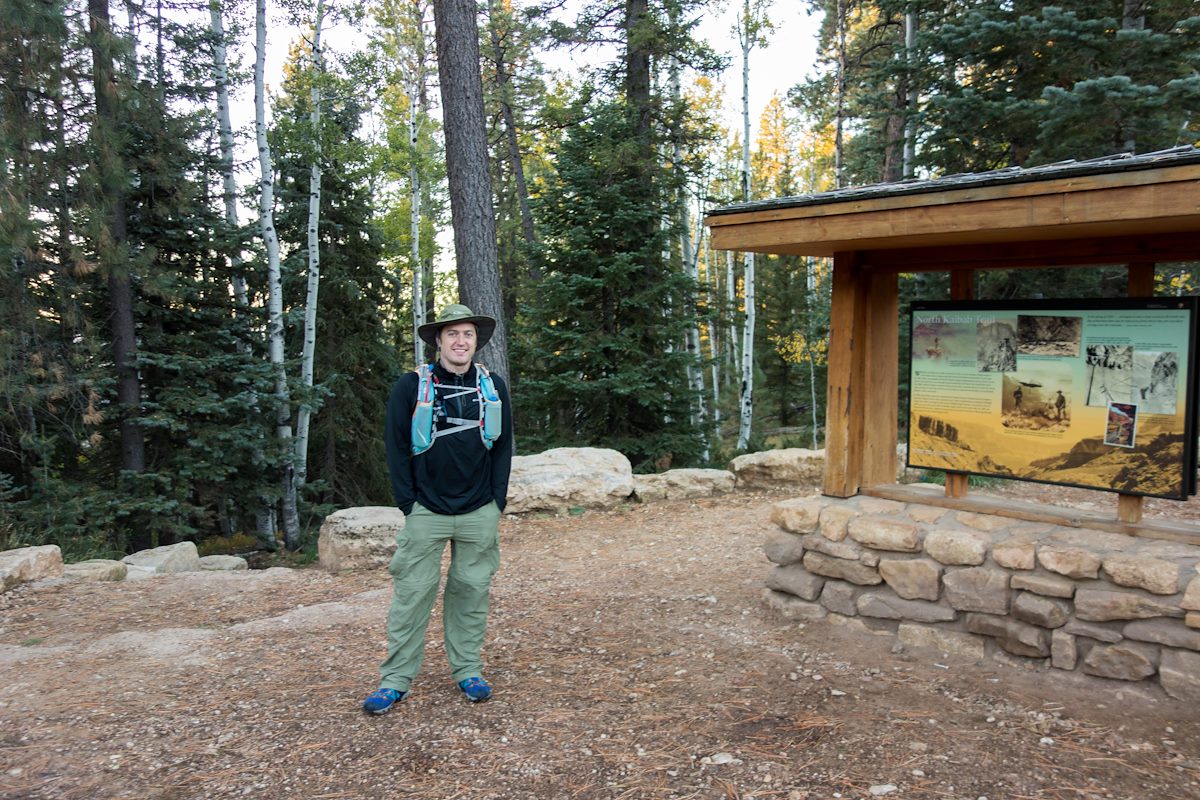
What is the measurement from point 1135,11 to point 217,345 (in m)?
13.0

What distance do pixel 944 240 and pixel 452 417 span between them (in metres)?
2.89

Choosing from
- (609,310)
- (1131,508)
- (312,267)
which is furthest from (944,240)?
(312,267)

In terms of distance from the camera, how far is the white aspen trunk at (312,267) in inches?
523

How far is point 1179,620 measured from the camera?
3477 mm

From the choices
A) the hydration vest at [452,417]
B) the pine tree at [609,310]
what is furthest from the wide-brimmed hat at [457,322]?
the pine tree at [609,310]

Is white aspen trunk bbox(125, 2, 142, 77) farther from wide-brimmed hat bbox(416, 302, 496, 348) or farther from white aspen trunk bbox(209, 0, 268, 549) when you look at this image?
wide-brimmed hat bbox(416, 302, 496, 348)

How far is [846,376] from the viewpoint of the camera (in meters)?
4.78

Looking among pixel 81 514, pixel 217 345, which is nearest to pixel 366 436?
pixel 217 345

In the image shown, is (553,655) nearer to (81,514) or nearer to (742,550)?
(742,550)

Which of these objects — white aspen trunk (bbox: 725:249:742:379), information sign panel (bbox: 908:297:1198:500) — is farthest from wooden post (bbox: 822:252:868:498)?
white aspen trunk (bbox: 725:249:742:379)

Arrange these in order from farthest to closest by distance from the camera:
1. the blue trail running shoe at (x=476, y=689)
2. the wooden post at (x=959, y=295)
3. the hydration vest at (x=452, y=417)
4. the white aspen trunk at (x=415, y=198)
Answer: the white aspen trunk at (x=415, y=198) < the wooden post at (x=959, y=295) < the blue trail running shoe at (x=476, y=689) < the hydration vest at (x=452, y=417)

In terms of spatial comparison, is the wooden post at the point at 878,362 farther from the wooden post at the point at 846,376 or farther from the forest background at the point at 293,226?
the forest background at the point at 293,226

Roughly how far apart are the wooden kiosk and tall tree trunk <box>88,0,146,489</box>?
8.56 m

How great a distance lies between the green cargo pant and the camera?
375 cm
